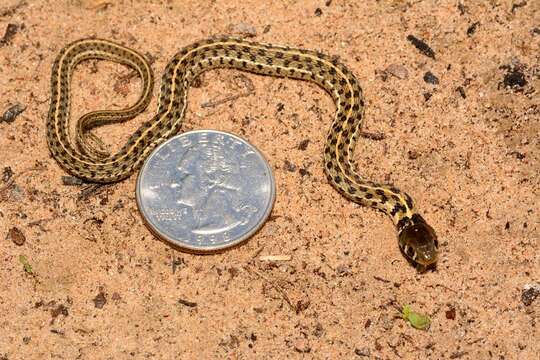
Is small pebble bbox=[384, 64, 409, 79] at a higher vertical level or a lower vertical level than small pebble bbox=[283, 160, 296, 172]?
higher

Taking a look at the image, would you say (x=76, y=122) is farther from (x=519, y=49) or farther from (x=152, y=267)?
(x=519, y=49)

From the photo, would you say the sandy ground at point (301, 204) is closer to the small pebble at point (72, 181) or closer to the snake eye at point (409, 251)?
the small pebble at point (72, 181)

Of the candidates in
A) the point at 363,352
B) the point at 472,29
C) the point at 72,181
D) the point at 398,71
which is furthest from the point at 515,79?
the point at 72,181

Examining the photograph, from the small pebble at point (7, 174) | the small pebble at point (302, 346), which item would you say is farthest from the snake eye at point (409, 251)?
the small pebble at point (7, 174)

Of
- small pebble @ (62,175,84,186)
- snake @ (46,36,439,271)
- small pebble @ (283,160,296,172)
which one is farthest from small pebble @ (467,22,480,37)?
small pebble @ (62,175,84,186)

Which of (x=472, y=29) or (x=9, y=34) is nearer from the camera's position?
(x=472, y=29)

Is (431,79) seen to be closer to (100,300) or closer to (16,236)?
(100,300)

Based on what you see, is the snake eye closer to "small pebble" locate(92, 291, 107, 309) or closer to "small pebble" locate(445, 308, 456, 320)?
"small pebble" locate(445, 308, 456, 320)
